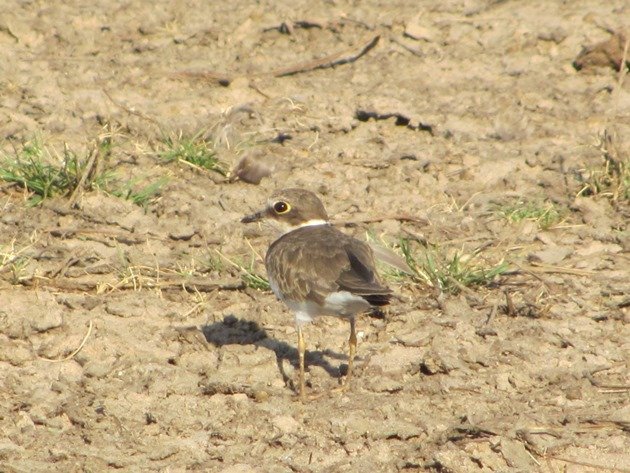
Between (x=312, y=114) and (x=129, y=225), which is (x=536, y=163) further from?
(x=129, y=225)

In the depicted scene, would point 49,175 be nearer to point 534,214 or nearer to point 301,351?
point 301,351

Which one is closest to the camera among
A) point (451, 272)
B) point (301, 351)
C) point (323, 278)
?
point (323, 278)

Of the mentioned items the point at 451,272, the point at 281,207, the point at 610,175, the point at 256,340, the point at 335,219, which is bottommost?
the point at 256,340

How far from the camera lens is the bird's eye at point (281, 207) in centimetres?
747

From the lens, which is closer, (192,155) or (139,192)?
(139,192)

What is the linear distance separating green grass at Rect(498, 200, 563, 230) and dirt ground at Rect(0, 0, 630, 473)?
0.07 m

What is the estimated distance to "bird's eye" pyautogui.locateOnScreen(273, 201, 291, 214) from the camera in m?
7.47

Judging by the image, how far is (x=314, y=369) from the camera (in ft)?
22.8

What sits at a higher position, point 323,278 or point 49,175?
point 323,278

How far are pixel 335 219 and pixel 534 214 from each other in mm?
1431

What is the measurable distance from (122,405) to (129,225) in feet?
7.11

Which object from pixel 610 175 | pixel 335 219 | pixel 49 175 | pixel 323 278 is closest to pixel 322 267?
pixel 323 278

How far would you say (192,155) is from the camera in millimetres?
8891

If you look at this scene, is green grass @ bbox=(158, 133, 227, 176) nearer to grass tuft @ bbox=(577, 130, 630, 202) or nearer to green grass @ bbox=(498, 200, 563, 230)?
green grass @ bbox=(498, 200, 563, 230)
